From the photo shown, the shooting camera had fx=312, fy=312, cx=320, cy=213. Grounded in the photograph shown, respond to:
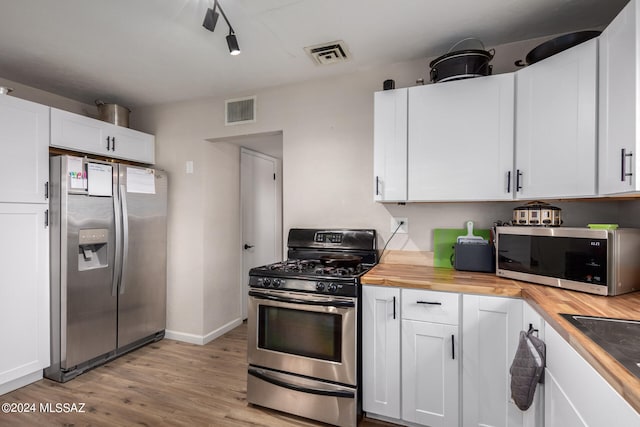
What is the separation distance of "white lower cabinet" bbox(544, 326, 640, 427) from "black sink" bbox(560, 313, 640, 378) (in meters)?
0.08

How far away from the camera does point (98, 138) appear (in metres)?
2.81

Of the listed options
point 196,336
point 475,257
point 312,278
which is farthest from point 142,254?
point 475,257

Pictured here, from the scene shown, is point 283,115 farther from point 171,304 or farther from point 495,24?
point 171,304

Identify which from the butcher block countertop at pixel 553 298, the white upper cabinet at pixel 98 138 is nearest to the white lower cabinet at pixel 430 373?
the butcher block countertop at pixel 553 298

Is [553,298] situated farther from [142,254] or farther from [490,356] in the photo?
[142,254]

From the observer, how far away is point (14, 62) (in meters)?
2.38

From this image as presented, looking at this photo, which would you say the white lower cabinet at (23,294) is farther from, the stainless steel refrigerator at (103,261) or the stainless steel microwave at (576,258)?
the stainless steel microwave at (576,258)

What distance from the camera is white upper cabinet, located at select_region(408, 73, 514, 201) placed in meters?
1.89

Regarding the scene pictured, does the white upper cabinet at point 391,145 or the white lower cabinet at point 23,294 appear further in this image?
the white lower cabinet at point 23,294

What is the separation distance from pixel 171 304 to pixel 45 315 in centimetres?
104

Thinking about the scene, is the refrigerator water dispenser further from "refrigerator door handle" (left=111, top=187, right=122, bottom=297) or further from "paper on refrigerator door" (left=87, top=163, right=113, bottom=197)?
"paper on refrigerator door" (left=87, top=163, right=113, bottom=197)

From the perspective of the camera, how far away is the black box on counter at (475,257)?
6.72 ft

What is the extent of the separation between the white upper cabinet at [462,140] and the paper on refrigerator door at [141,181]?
2437mm

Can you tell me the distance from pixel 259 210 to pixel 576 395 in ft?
11.6
